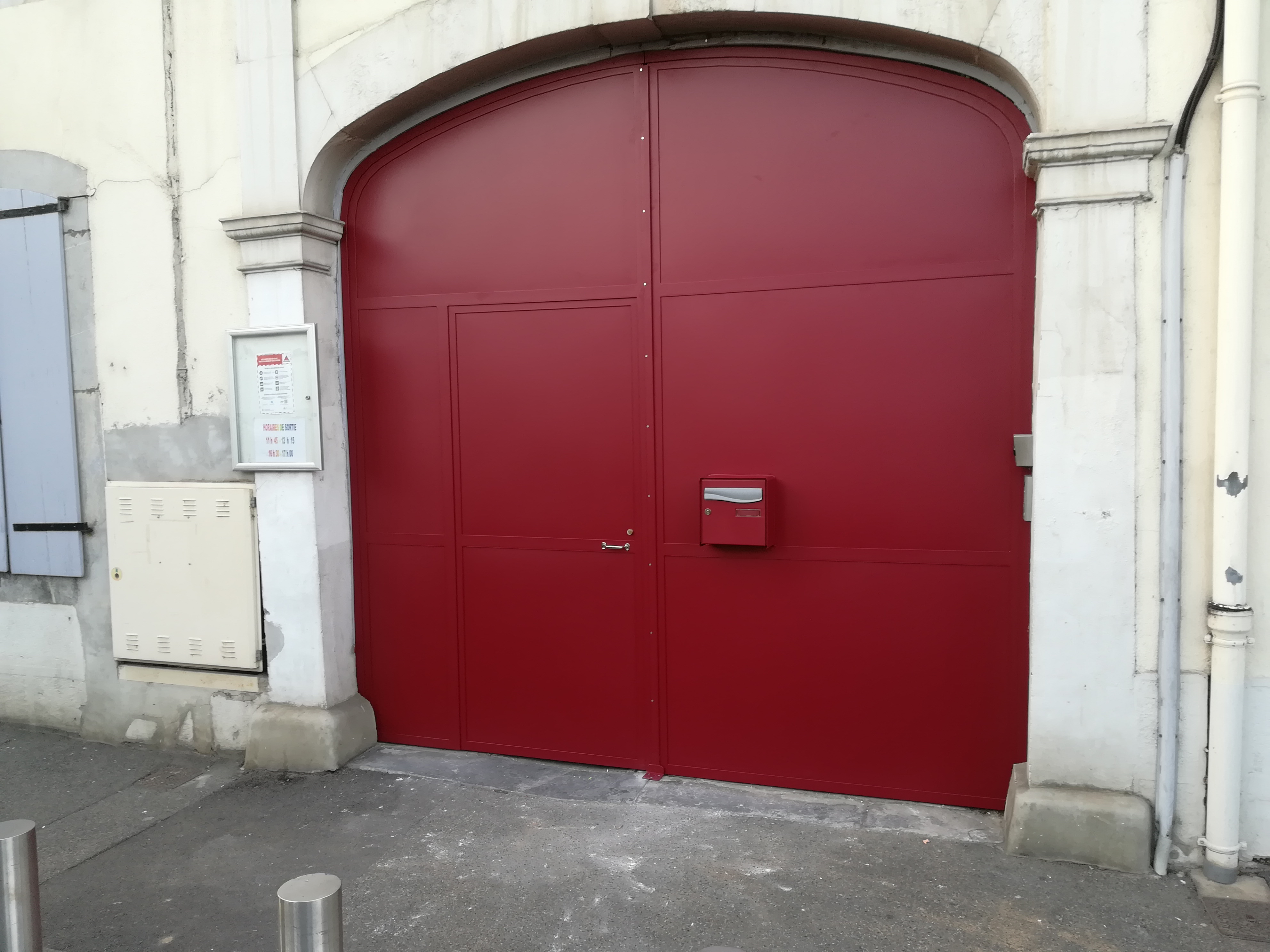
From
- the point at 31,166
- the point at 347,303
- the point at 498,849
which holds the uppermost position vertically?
the point at 31,166

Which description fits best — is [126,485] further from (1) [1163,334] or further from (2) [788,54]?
(1) [1163,334]

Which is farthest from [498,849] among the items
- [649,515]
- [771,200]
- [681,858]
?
[771,200]

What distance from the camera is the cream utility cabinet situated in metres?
4.74

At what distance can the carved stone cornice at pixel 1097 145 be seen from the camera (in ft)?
10.8

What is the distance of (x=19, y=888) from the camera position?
95.3 inches

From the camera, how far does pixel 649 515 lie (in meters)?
4.31

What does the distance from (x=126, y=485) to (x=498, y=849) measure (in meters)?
2.86

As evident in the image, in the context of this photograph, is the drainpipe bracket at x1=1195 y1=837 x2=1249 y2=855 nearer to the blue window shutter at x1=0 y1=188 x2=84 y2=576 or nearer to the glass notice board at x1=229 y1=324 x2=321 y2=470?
the glass notice board at x1=229 y1=324 x2=321 y2=470

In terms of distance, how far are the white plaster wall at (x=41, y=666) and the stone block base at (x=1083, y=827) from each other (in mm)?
4836

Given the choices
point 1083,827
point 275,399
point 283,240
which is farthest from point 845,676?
point 283,240

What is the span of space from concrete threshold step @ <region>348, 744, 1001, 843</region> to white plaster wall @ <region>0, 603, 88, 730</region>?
5.98ft

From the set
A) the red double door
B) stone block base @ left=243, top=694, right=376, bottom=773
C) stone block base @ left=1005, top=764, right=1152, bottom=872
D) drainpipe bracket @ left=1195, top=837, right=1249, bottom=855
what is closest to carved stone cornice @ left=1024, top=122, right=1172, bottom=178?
the red double door

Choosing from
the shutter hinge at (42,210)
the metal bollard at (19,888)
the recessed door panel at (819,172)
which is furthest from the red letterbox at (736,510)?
the shutter hinge at (42,210)

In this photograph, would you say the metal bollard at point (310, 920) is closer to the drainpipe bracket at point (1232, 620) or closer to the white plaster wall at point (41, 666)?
the drainpipe bracket at point (1232, 620)
